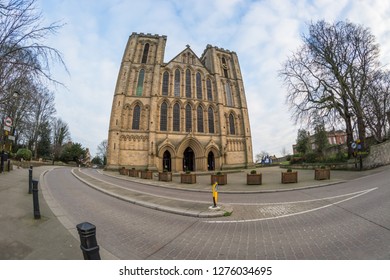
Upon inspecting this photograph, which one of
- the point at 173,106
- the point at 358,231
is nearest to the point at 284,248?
the point at 358,231

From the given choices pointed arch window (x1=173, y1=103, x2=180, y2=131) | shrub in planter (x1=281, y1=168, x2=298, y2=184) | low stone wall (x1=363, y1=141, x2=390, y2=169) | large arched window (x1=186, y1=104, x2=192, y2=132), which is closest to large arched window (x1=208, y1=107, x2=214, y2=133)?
large arched window (x1=186, y1=104, x2=192, y2=132)

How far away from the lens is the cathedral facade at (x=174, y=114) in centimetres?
2769

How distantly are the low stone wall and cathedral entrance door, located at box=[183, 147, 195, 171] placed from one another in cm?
2284

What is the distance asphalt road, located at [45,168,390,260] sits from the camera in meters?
3.29

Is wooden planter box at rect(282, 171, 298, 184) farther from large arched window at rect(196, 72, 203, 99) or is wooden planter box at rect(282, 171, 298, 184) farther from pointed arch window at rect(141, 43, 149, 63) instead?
pointed arch window at rect(141, 43, 149, 63)

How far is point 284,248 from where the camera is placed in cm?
341

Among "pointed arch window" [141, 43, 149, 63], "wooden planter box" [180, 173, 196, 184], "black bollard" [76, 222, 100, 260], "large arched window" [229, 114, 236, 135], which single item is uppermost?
"pointed arch window" [141, 43, 149, 63]

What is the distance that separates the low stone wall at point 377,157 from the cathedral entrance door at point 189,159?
22835mm

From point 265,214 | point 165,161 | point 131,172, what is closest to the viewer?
point 265,214

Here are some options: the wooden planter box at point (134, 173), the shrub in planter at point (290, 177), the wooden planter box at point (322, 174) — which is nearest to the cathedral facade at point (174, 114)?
the wooden planter box at point (134, 173)

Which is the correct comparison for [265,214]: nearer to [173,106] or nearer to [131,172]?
[131,172]

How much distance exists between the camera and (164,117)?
30.1 metres

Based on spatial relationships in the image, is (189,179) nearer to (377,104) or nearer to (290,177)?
(290,177)
